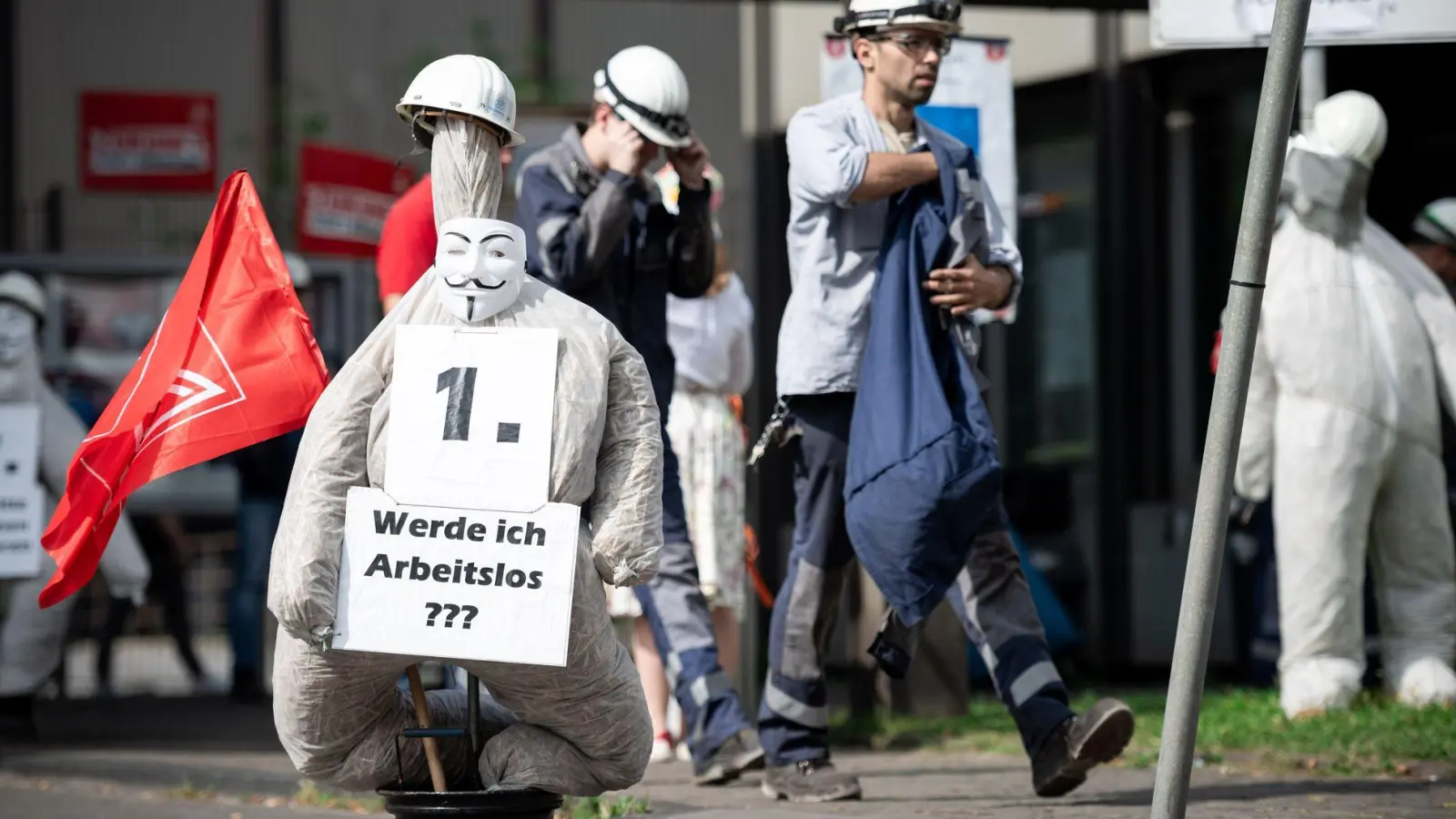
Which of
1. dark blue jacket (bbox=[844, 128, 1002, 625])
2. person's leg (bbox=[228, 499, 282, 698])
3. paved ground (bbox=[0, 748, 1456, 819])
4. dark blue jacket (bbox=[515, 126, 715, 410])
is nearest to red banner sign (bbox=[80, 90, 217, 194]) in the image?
person's leg (bbox=[228, 499, 282, 698])

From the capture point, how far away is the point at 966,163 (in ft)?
19.1

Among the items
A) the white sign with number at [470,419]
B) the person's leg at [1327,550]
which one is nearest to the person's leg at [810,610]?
the white sign with number at [470,419]

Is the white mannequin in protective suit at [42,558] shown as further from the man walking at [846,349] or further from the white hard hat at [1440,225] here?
the white hard hat at [1440,225]

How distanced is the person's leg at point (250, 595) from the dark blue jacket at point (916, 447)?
5.52 meters

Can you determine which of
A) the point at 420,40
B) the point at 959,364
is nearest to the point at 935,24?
the point at 959,364

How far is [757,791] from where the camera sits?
239 inches

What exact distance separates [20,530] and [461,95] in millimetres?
5070

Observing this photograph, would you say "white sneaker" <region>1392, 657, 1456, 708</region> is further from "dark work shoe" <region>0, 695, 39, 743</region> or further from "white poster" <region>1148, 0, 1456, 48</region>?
"dark work shoe" <region>0, 695, 39, 743</region>

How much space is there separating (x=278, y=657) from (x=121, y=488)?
726mm

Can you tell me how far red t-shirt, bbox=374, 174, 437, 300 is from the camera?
239 inches

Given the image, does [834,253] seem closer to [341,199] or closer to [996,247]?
[996,247]

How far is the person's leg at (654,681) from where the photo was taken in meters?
7.16

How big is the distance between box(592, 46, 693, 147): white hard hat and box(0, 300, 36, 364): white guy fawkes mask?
3.91 metres

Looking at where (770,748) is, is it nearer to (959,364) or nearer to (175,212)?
(959,364)
